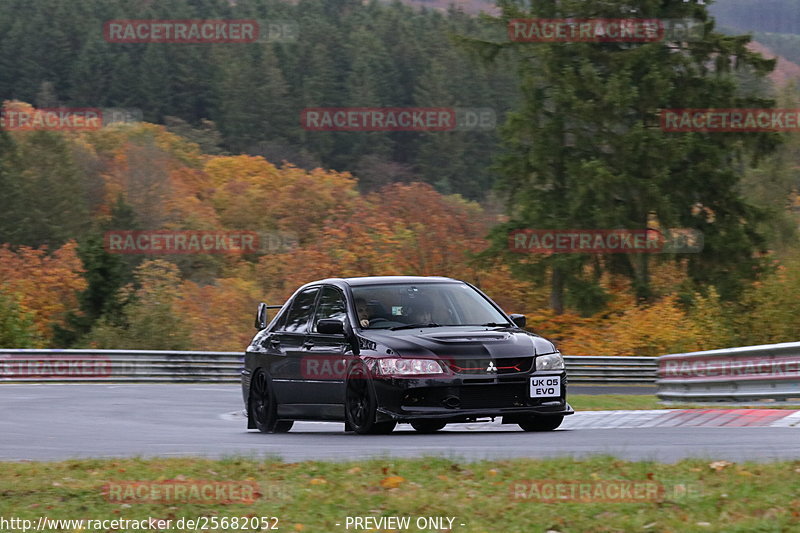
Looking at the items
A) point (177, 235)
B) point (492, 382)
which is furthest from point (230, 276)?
point (492, 382)

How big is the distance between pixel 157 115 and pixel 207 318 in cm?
6840

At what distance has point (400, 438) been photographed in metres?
13.0

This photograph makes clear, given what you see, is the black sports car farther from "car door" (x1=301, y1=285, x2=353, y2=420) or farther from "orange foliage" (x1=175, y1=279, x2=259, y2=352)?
"orange foliage" (x1=175, y1=279, x2=259, y2=352)

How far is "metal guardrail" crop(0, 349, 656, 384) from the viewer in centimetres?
3575

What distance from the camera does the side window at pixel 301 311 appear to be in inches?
592

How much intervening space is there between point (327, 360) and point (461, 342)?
5.60ft

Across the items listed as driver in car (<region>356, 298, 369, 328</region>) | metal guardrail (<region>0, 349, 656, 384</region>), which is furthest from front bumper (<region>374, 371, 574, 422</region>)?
metal guardrail (<region>0, 349, 656, 384</region>)

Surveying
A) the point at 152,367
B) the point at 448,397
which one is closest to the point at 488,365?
the point at 448,397

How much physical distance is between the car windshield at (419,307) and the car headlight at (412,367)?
0.85 m

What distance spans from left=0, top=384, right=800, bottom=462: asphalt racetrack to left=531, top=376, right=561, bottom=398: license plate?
368 mm

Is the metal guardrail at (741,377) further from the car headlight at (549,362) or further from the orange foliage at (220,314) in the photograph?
the orange foliage at (220,314)

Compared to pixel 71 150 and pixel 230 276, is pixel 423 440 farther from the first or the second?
pixel 71 150

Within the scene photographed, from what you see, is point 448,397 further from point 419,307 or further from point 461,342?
point 419,307

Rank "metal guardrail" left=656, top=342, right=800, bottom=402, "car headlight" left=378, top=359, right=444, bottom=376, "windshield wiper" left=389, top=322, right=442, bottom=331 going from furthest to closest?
"metal guardrail" left=656, top=342, right=800, bottom=402 < "windshield wiper" left=389, top=322, right=442, bottom=331 < "car headlight" left=378, top=359, right=444, bottom=376
